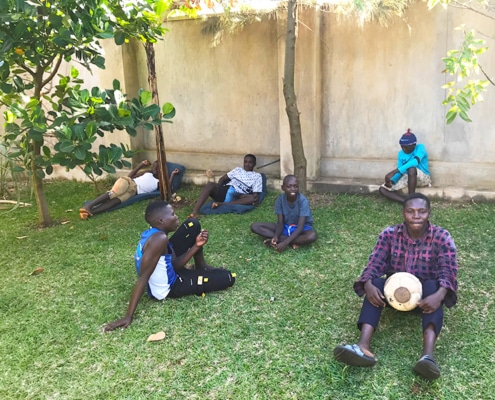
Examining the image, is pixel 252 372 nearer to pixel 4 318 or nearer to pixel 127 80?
pixel 4 318

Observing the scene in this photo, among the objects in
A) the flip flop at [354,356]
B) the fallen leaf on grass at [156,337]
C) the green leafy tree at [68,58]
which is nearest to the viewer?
the flip flop at [354,356]

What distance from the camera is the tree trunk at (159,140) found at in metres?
6.05

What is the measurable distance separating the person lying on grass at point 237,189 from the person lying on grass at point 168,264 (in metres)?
2.13

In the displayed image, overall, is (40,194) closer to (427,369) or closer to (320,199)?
(320,199)

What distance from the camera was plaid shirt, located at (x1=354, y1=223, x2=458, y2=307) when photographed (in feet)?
9.81

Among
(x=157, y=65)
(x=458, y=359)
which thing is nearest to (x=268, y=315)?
(x=458, y=359)

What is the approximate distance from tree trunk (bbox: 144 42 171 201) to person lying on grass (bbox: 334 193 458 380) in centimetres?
381

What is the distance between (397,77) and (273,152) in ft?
6.80

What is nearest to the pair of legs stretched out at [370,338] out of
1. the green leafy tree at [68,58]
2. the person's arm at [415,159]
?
the green leafy tree at [68,58]

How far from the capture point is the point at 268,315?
3.48m

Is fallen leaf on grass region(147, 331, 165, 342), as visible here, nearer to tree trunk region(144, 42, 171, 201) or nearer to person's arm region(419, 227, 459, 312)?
person's arm region(419, 227, 459, 312)

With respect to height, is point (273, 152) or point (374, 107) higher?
point (374, 107)

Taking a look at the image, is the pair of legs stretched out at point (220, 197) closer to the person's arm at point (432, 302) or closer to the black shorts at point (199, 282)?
the black shorts at point (199, 282)

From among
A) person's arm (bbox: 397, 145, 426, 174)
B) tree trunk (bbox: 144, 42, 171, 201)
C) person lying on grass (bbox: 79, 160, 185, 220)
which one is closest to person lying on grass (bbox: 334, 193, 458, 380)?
person's arm (bbox: 397, 145, 426, 174)
